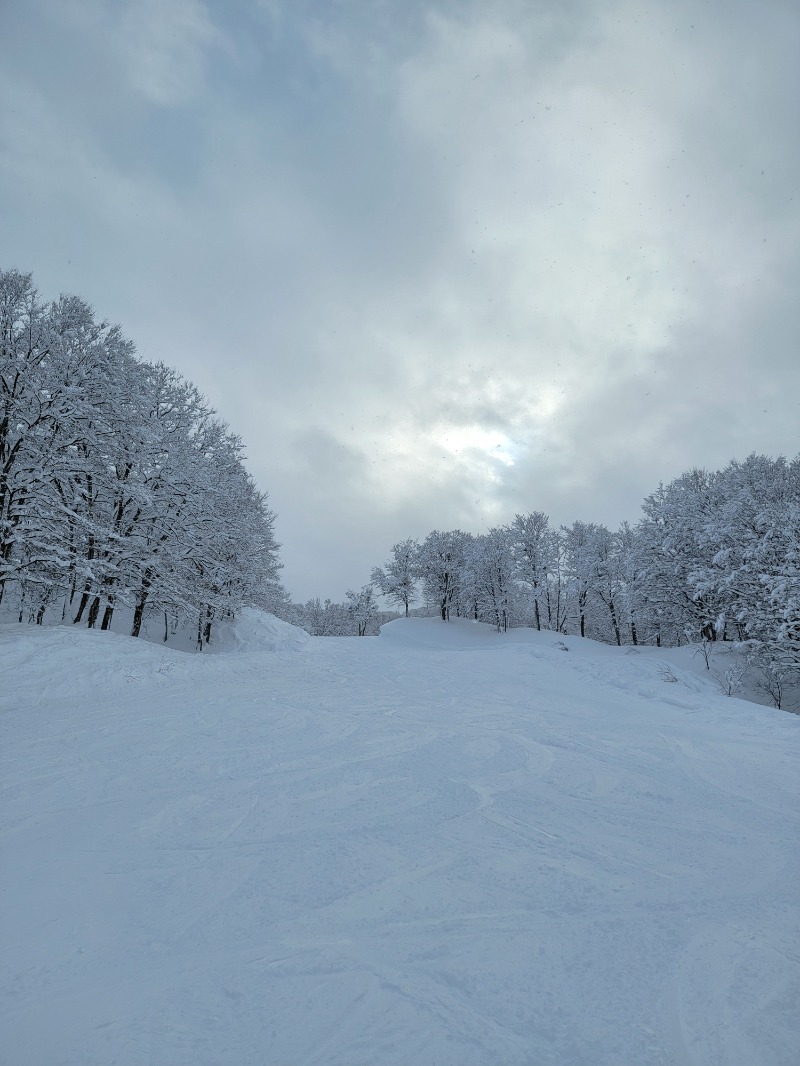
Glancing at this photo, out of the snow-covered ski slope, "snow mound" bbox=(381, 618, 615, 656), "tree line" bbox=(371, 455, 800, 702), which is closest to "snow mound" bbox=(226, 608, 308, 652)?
"snow mound" bbox=(381, 618, 615, 656)

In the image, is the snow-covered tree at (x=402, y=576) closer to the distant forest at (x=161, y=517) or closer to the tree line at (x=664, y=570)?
the tree line at (x=664, y=570)

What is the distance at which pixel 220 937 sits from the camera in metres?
2.64

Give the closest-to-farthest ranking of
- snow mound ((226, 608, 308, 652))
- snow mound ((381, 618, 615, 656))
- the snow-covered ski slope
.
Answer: the snow-covered ski slope
snow mound ((226, 608, 308, 652))
snow mound ((381, 618, 615, 656))

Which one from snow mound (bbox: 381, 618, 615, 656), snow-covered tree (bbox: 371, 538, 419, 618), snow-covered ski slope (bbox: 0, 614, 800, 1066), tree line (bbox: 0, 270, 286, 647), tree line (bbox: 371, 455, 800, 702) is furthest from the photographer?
snow-covered tree (bbox: 371, 538, 419, 618)

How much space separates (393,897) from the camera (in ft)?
9.97

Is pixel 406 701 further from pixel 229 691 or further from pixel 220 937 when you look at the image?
pixel 220 937

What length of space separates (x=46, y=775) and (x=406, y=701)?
6.34 m

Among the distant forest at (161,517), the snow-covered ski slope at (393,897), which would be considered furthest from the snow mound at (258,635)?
the snow-covered ski slope at (393,897)

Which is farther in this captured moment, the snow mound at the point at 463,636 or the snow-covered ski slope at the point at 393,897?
the snow mound at the point at 463,636

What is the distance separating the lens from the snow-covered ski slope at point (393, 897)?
6.83 feet

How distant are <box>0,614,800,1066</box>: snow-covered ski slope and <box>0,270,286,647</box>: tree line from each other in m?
7.25

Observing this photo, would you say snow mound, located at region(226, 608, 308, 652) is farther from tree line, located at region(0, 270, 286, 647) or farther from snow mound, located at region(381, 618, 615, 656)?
snow mound, located at region(381, 618, 615, 656)

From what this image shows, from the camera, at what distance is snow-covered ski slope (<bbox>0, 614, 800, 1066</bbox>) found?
2082mm

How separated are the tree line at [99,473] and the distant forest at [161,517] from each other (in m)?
0.05
